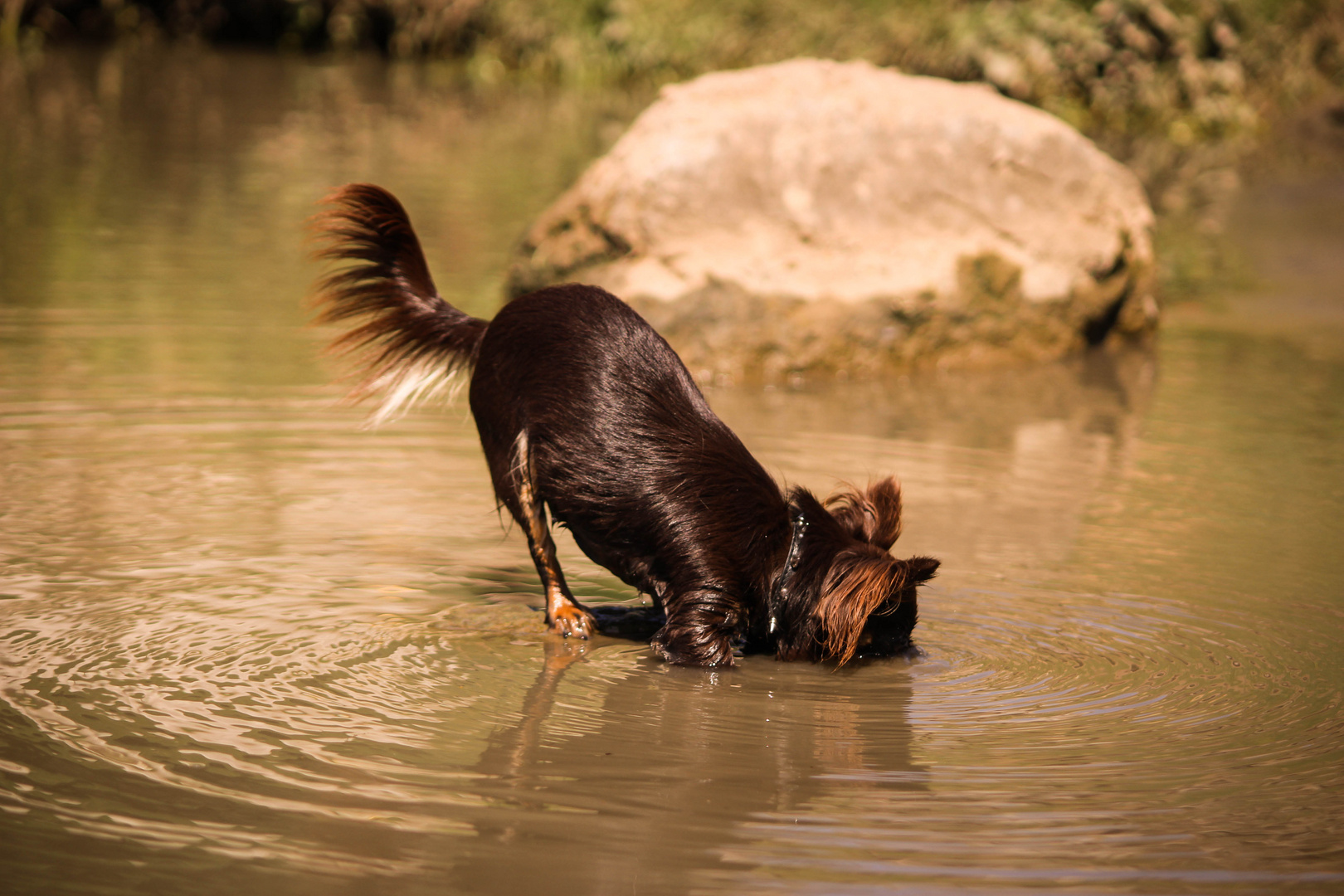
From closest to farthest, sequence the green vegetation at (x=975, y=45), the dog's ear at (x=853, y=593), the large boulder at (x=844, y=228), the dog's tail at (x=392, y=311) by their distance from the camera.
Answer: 1. the dog's ear at (x=853, y=593)
2. the dog's tail at (x=392, y=311)
3. the large boulder at (x=844, y=228)
4. the green vegetation at (x=975, y=45)

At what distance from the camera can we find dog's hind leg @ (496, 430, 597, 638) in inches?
195

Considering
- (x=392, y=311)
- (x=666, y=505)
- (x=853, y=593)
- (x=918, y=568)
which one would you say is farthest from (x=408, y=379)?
(x=918, y=568)

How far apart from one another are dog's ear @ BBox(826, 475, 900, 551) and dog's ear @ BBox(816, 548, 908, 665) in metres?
0.29

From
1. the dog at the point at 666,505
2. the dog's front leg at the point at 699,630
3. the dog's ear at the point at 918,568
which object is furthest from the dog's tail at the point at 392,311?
the dog's ear at the point at 918,568

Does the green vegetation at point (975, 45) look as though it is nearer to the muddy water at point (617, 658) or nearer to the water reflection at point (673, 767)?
the muddy water at point (617, 658)

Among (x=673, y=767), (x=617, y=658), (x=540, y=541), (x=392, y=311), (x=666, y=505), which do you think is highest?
(x=392, y=311)

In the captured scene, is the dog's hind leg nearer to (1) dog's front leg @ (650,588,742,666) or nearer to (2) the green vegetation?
(1) dog's front leg @ (650,588,742,666)

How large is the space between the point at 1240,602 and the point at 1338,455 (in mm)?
2528

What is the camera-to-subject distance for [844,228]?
9273 millimetres

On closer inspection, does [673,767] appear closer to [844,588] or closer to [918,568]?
[844,588]

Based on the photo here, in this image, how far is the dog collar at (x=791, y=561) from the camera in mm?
4727

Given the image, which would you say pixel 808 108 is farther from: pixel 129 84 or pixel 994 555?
pixel 129 84

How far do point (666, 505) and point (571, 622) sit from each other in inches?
23.7

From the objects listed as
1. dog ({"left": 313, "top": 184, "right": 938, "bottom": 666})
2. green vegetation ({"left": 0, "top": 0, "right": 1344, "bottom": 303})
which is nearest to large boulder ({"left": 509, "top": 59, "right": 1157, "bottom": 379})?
green vegetation ({"left": 0, "top": 0, "right": 1344, "bottom": 303})
